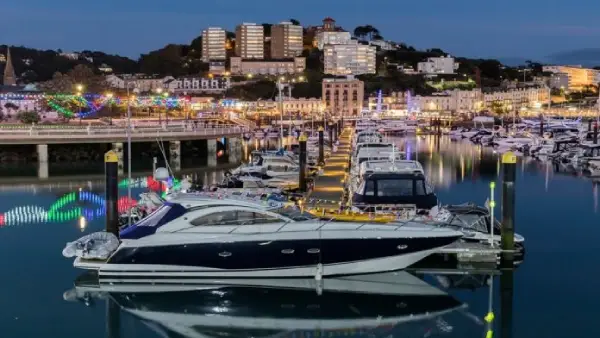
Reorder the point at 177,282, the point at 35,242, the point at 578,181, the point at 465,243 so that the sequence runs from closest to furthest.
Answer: the point at 177,282 < the point at 465,243 < the point at 35,242 < the point at 578,181

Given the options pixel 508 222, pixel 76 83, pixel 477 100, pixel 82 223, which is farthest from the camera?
pixel 477 100

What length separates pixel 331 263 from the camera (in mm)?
17766

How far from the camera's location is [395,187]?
23.0 m

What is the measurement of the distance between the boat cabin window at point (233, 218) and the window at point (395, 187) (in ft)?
18.7

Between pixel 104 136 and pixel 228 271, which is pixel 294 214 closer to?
pixel 228 271

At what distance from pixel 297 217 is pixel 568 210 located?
55.6 ft

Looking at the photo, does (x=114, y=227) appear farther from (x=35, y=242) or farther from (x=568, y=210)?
(x=568, y=210)

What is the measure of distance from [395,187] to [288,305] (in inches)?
277

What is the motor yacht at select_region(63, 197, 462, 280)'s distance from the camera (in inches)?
692

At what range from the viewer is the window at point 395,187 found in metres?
22.7

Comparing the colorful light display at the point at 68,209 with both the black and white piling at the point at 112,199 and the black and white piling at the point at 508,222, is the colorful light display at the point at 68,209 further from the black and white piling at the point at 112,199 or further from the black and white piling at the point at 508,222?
the black and white piling at the point at 508,222

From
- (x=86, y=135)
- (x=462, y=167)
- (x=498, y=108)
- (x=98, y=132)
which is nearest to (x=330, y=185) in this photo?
(x=462, y=167)

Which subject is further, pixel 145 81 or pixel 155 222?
pixel 145 81

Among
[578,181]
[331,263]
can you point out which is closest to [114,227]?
[331,263]
